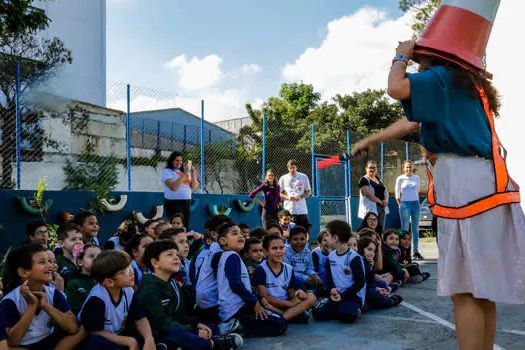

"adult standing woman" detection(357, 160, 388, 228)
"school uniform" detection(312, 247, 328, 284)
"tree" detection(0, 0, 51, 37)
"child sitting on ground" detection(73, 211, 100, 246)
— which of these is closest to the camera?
"child sitting on ground" detection(73, 211, 100, 246)

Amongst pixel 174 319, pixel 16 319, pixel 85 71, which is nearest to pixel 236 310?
pixel 174 319

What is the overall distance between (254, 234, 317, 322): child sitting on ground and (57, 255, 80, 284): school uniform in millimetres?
1688

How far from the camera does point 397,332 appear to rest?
425cm

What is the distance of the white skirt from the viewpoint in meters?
2.10

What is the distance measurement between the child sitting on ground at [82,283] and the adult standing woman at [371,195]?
18.4 feet

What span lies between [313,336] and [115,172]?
5.82m

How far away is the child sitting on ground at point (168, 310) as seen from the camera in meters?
3.65

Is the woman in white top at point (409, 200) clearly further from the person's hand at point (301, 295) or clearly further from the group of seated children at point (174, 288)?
the person's hand at point (301, 295)

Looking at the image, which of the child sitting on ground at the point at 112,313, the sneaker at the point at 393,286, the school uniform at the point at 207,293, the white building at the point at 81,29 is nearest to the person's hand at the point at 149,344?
the child sitting on ground at the point at 112,313

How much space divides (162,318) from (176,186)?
4098 millimetres

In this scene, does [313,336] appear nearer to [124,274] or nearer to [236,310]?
[236,310]

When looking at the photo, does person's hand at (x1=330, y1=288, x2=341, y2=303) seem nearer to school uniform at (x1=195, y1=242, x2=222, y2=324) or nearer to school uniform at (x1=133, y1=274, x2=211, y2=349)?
school uniform at (x1=195, y1=242, x2=222, y2=324)

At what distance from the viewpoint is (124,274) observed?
11.4 ft

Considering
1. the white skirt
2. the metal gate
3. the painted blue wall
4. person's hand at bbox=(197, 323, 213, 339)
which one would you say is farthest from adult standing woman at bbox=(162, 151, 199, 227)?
the white skirt
